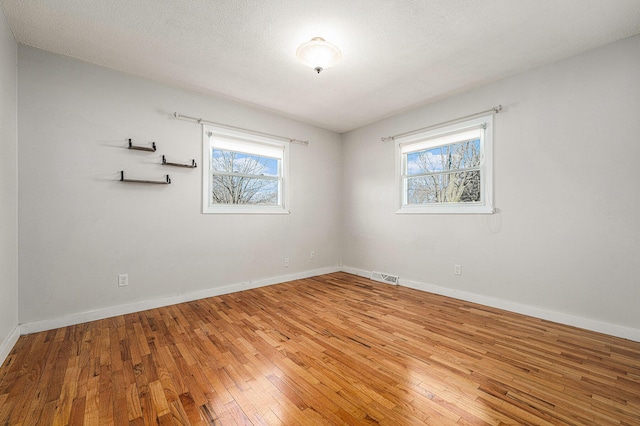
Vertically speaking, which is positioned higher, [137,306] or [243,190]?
[243,190]

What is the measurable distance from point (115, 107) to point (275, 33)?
6.44ft

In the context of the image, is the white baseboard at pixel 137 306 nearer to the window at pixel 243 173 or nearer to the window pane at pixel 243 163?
the window at pixel 243 173

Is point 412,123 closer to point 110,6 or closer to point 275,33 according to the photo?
point 275,33

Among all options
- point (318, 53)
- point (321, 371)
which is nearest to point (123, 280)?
point (321, 371)

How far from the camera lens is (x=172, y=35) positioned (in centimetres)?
239

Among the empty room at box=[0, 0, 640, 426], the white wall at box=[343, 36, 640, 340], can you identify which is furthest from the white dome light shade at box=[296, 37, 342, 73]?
the white wall at box=[343, 36, 640, 340]

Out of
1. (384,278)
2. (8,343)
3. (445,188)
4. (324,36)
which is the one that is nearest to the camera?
(8,343)

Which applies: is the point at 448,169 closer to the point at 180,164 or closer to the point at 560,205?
the point at 560,205

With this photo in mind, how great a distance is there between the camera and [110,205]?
2.91 m

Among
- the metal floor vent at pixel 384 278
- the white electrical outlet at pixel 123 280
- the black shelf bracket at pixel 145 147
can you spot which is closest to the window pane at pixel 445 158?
the metal floor vent at pixel 384 278

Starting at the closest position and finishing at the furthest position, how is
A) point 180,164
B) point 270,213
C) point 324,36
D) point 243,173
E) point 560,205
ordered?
1. point 324,36
2. point 560,205
3. point 180,164
4. point 243,173
5. point 270,213

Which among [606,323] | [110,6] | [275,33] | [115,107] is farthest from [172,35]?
[606,323]

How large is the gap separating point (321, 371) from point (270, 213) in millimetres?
2703

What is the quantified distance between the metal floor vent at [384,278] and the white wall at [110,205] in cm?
182
